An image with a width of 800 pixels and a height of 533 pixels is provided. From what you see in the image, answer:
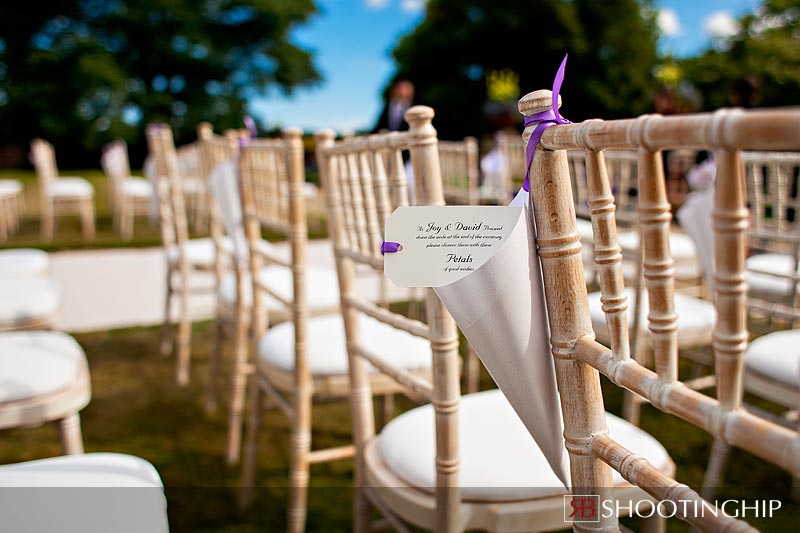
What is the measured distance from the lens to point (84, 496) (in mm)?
915

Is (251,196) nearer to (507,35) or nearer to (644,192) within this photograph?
(644,192)

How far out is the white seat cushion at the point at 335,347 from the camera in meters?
1.51

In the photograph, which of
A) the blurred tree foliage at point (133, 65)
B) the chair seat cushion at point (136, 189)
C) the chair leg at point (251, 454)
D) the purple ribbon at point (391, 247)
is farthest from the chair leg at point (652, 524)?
the blurred tree foliage at point (133, 65)

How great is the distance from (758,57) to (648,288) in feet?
50.9

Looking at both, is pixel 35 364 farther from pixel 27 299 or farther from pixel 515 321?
pixel 515 321

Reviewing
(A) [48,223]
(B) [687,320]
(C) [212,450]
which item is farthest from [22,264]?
(A) [48,223]

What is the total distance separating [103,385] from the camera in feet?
9.09

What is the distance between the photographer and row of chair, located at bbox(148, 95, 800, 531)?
47cm

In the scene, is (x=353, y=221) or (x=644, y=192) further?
(x=353, y=221)

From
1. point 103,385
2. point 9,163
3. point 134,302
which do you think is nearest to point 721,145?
point 103,385

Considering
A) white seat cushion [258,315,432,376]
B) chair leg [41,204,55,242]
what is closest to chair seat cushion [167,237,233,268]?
white seat cushion [258,315,432,376]

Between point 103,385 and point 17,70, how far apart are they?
15764mm

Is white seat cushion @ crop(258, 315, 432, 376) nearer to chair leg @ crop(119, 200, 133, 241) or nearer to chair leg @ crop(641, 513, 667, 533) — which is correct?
chair leg @ crop(641, 513, 667, 533)

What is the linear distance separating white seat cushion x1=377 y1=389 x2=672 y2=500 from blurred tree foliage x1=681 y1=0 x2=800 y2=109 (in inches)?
447
